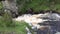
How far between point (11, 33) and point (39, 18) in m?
12.1

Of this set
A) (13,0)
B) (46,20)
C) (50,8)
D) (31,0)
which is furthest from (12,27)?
(31,0)

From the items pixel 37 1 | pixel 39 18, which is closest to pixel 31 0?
pixel 37 1

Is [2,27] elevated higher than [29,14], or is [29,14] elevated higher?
[2,27]

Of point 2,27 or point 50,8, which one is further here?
point 50,8

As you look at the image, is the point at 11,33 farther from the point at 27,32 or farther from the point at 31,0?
the point at 31,0

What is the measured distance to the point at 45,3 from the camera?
34.0m

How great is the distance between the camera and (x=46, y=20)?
26.1 metres

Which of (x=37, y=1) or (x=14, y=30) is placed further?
(x=37, y=1)

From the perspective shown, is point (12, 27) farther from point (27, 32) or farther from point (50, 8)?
point (50, 8)

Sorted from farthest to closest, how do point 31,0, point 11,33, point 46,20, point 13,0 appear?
point 31,0 → point 13,0 → point 46,20 → point 11,33

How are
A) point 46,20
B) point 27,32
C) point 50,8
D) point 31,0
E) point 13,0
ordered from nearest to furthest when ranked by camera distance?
point 27,32 < point 46,20 < point 13,0 < point 50,8 < point 31,0

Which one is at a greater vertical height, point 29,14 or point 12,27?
point 12,27

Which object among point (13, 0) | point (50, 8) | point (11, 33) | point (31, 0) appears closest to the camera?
point (11, 33)

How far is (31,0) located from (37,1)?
0.88 meters
